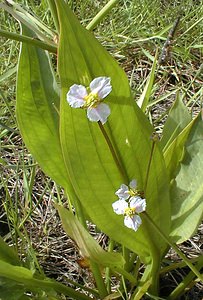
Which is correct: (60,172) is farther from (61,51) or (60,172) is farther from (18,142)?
(18,142)

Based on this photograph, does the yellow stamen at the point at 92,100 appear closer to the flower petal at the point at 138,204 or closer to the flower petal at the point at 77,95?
the flower petal at the point at 77,95

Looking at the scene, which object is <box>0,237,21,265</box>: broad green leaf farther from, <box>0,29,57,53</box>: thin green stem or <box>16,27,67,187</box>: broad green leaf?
<box>0,29,57,53</box>: thin green stem

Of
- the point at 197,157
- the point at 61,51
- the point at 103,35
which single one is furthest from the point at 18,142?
the point at 61,51

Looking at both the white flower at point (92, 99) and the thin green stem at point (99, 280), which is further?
the thin green stem at point (99, 280)

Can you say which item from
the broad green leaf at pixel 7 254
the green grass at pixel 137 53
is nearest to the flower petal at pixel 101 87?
the broad green leaf at pixel 7 254

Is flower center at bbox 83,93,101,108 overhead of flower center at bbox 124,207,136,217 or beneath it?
overhead

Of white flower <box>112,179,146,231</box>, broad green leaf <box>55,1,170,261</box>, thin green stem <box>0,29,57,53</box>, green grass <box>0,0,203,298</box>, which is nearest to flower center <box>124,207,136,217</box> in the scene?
white flower <box>112,179,146,231</box>

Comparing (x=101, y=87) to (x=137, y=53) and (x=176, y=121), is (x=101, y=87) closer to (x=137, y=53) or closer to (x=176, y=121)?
(x=176, y=121)

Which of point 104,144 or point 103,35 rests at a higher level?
point 103,35
